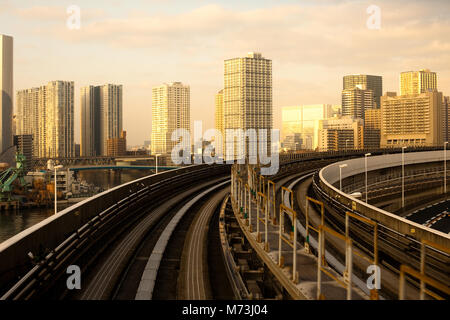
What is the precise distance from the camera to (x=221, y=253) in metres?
17.9

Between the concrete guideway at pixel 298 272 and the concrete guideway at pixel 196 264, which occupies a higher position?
the concrete guideway at pixel 298 272

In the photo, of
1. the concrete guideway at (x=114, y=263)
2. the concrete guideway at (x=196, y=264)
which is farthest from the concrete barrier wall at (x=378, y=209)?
the concrete guideway at (x=114, y=263)

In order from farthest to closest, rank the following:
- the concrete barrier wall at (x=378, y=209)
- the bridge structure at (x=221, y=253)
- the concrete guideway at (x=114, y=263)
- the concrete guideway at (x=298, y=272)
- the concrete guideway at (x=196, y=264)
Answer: the concrete barrier wall at (x=378, y=209), the concrete guideway at (x=196, y=264), the concrete guideway at (x=114, y=263), the bridge structure at (x=221, y=253), the concrete guideway at (x=298, y=272)

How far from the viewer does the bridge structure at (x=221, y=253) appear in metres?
9.93

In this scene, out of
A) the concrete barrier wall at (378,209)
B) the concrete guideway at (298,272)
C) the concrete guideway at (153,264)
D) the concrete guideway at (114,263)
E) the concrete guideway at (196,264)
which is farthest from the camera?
the concrete barrier wall at (378,209)

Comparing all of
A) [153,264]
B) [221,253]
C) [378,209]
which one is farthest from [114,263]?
[378,209]

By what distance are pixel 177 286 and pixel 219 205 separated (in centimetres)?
1598

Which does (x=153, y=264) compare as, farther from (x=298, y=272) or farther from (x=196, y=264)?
(x=298, y=272)

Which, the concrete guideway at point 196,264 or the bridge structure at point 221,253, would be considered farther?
the concrete guideway at point 196,264

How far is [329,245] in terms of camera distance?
1669cm

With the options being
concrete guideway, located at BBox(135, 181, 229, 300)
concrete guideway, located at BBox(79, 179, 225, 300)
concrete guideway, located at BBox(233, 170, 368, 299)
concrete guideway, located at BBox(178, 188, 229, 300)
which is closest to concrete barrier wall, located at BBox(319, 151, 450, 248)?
concrete guideway, located at BBox(233, 170, 368, 299)

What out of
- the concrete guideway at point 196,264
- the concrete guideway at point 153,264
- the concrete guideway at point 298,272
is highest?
the concrete guideway at point 298,272

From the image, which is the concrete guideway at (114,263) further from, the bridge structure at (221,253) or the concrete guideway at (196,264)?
the concrete guideway at (196,264)
